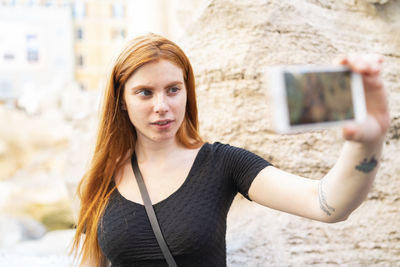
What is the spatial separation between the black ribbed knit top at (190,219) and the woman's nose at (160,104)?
299 millimetres

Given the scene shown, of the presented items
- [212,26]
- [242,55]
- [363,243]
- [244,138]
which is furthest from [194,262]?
[212,26]

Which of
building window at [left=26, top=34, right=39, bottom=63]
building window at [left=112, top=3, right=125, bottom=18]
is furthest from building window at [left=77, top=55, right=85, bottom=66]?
building window at [left=112, top=3, right=125, bottom=18]

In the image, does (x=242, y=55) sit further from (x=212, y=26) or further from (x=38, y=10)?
(x=38, y=10)

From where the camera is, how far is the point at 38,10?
26141 millimetres

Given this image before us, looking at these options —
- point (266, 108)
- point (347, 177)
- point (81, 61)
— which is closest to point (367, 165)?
point (347, 177)

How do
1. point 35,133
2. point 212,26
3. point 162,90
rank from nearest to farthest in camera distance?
point 162,90, point 212,26, point 35,133

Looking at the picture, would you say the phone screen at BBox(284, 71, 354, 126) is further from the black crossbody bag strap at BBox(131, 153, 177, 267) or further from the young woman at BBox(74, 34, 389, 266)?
the black crossbody bag strap at BBox(131, 153, 177, 267)

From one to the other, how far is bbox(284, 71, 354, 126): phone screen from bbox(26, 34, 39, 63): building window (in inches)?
1128

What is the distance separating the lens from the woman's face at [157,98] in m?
1.37

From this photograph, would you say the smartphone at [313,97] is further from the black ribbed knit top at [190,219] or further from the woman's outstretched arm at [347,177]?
the black ribbed knit top at [190,219]

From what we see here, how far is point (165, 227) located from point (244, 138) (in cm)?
84

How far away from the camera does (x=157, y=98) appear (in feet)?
4.48

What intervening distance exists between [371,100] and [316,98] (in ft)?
0.57

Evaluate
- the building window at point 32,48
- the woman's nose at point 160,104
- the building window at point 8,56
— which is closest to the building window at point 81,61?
the building window at point 32,48
